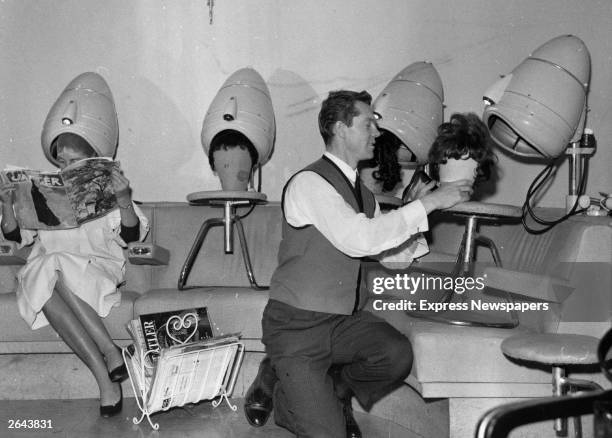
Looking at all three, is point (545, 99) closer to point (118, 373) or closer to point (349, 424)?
point (349, 424)

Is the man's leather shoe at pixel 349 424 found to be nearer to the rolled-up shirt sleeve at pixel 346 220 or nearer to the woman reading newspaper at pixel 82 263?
the rolled-up shirt sleeve at pixel 346 220

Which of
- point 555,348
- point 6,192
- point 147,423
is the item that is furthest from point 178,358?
point 555,348

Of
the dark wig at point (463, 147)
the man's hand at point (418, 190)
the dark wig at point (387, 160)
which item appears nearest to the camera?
the dark wig at point (463, 147)

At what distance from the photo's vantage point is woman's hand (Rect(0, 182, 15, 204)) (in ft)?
10.2

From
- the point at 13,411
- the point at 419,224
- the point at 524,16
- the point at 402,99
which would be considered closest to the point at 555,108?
the point at 402,99

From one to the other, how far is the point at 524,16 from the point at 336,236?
2.33 metres

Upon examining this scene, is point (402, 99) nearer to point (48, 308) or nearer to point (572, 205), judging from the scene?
point (572, 205)

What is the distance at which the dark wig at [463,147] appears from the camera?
8.93 ft

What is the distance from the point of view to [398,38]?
13.2ft

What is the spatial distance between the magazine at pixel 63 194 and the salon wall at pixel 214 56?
36.9 inches

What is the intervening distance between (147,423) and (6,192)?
1087 mm

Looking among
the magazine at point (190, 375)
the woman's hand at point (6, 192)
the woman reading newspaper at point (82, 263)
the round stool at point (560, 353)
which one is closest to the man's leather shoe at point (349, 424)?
the magazine at point (190, 375)

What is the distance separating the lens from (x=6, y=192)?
3.12 metres

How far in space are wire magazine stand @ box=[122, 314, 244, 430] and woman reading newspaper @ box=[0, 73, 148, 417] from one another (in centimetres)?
13
